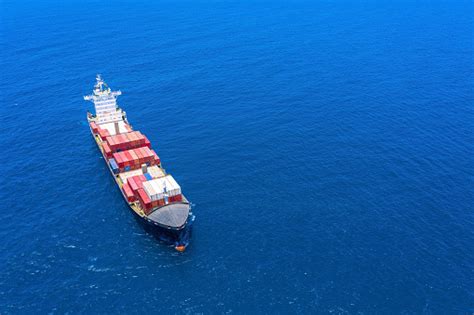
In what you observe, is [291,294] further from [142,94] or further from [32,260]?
[142,94]

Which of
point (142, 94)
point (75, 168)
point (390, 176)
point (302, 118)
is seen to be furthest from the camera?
point (142, 94)

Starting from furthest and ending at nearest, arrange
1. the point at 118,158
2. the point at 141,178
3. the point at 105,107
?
1. the point at 105,107
2. the point at 118,158
3. the point at 141,178

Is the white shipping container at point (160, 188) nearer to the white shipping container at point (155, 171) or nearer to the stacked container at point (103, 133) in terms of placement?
the white shipping container at point (155, 171)

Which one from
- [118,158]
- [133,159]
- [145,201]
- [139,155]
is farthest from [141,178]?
[118,158]

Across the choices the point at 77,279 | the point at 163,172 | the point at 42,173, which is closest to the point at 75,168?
the point at 42,173

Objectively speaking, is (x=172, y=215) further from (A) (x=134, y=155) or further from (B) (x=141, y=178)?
(A) (x=134, y=155)

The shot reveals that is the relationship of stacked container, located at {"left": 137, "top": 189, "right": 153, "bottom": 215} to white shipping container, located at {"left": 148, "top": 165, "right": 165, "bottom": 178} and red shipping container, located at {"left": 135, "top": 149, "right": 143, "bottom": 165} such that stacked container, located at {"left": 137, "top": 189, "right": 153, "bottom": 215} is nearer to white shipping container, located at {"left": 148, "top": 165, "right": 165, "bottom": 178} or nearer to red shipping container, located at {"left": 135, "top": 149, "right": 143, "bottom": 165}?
white shipping container, located at {"left": 148, "top": 165, "right": 165, "bottom": 178}
